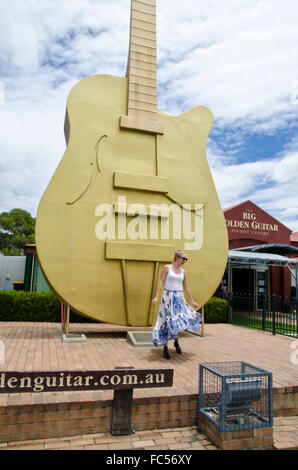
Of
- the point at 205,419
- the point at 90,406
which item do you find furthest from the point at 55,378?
the point at 205,419

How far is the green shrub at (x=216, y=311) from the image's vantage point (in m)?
9.65

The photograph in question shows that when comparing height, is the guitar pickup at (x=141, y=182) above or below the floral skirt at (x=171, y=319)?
above

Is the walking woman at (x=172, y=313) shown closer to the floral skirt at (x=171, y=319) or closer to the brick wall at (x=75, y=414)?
the floral skirt at (x=171, y=319)

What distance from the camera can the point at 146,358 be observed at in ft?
15.8

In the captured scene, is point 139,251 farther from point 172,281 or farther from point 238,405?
point 238,405

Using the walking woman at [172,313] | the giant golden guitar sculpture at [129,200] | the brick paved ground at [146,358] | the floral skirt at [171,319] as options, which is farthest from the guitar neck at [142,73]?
the brick paved ground at [146,358]

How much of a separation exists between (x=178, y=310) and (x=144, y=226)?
1971 mm

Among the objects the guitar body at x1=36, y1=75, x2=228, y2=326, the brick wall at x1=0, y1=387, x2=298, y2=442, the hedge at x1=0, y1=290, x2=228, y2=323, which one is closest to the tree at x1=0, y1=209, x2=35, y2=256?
the hedge at x1=0, y1=290, x2=228, y2=323

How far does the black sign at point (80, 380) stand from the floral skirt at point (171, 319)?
67.3 inches

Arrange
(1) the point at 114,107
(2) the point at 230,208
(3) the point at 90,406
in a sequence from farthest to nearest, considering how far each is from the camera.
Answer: (2) the point at 230,208, (1) the point at 114,107, (3) the point at 90,406

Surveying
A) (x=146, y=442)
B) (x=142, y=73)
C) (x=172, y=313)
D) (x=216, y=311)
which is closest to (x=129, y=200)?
(x=172, y=313)
